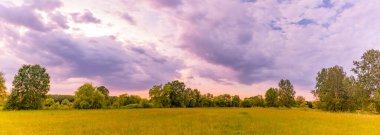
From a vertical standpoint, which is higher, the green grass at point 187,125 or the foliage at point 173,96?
the foliage at point 173,96

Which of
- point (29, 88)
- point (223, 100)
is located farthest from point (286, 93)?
point (29, 88)

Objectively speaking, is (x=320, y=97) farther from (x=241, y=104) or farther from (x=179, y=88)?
(x=241, y=104)

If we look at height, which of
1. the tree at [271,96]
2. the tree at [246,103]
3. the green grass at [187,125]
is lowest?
the green grass at [187,125]

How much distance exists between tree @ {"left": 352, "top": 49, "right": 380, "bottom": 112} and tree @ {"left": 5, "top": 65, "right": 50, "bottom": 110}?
81606 millimetres

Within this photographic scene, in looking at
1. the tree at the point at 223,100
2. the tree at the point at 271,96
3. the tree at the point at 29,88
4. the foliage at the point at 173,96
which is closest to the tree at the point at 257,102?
the tree at the point at 223,100

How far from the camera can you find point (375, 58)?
58.5 metres

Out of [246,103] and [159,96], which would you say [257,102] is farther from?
[159,96]

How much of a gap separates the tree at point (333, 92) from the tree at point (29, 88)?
8148 centimetres

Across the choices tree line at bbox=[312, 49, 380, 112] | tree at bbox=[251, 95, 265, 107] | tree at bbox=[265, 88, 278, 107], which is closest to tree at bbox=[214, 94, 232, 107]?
tree at bbox=[251, 95, 265, 107]

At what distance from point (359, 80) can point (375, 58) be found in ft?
17.8

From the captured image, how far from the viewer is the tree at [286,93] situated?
128625 mm

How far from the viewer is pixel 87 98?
294 ft

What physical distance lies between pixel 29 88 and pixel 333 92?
87.0m

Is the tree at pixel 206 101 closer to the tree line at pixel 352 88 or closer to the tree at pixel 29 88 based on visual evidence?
the tree line at pixel 352 88
